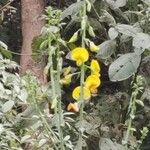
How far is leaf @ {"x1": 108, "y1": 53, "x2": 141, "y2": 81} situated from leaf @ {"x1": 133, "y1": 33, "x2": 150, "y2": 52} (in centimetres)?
8

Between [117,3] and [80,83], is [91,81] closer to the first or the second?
[80,83]

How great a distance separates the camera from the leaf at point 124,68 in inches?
70.9

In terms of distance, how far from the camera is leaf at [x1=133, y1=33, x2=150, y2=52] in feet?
5.75

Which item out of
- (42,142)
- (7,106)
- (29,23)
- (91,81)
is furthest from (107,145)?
(29,23)

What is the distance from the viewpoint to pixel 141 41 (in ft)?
5.80

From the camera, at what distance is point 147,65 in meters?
2.34

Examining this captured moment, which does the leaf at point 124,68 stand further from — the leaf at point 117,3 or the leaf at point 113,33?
the leaf at point 117,3

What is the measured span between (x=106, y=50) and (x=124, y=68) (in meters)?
0.18

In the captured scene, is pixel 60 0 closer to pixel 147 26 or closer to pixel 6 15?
pixel 6 15

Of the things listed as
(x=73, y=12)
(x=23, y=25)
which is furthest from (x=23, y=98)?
(x=23, y=25)

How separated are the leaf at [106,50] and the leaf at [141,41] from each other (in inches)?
7.6

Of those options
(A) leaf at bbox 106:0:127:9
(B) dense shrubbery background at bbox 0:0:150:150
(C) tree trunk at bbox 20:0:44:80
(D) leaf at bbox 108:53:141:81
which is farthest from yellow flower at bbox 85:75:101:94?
(C) tree trunk at bbox 20:0:44:80

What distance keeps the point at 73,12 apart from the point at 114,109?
638 millimetres

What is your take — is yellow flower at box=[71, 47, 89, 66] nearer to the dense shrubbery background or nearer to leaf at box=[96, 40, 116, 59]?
the dense shrubbery background
